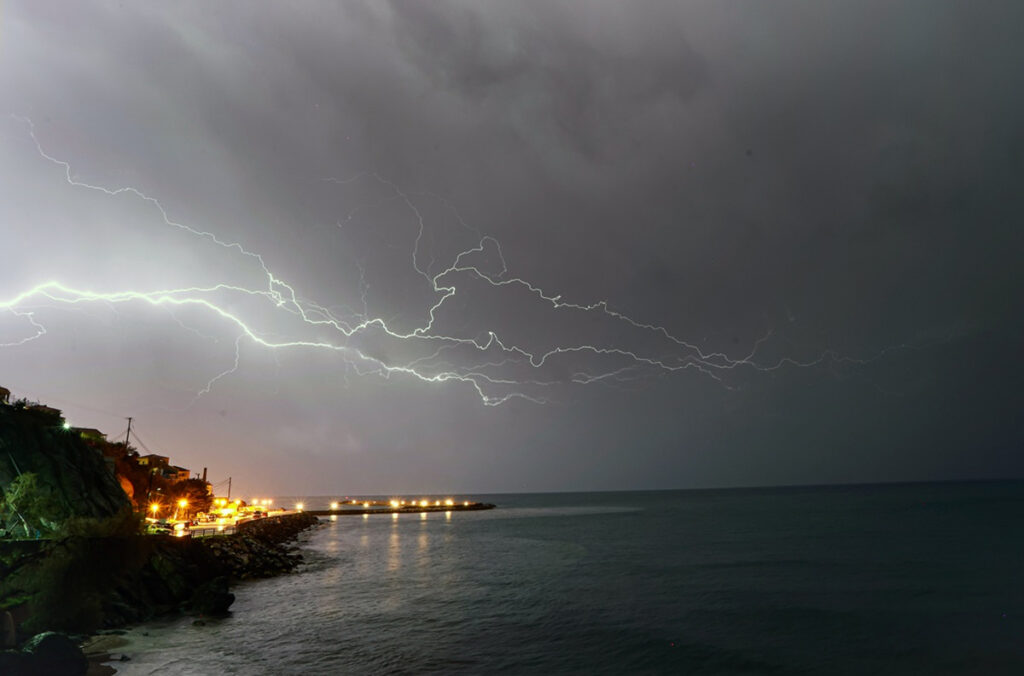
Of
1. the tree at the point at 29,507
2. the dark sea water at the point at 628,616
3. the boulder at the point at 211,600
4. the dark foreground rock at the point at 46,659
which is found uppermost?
the tree at the point at 29,507

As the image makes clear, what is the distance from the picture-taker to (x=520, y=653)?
79.5 ft

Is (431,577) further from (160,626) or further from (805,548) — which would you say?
(805,548)

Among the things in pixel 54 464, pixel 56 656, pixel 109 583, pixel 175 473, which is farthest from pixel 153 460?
pixel 56 656

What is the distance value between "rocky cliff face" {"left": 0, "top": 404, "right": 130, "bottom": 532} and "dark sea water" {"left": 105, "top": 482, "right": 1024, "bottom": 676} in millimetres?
11320

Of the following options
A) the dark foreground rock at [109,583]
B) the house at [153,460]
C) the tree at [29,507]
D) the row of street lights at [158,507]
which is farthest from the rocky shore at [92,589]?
the house at [153,460]

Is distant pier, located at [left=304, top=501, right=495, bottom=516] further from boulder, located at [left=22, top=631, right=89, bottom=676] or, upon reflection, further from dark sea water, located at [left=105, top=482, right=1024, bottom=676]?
boulder, located at [left=22, top=631, right=89, bottom=676]

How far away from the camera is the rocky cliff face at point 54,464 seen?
34.5 meters

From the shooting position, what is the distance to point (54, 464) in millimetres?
36844

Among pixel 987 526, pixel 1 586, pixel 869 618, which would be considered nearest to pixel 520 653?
pixel 869 618

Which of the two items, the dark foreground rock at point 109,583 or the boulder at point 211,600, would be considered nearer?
the dark foreground rock at point 109,583

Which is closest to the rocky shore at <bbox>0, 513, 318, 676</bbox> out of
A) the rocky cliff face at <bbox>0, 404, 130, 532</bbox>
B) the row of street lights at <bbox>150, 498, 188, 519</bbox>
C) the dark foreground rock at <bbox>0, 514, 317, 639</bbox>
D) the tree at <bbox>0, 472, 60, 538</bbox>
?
the dark foreground rock at <bbox>0, 514, 317, 639</bbox>

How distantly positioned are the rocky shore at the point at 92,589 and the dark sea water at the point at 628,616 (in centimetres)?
215

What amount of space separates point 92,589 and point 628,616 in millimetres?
26445

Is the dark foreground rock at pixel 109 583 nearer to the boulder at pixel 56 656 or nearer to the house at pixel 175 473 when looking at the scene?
the boulder at pixel 56 656
